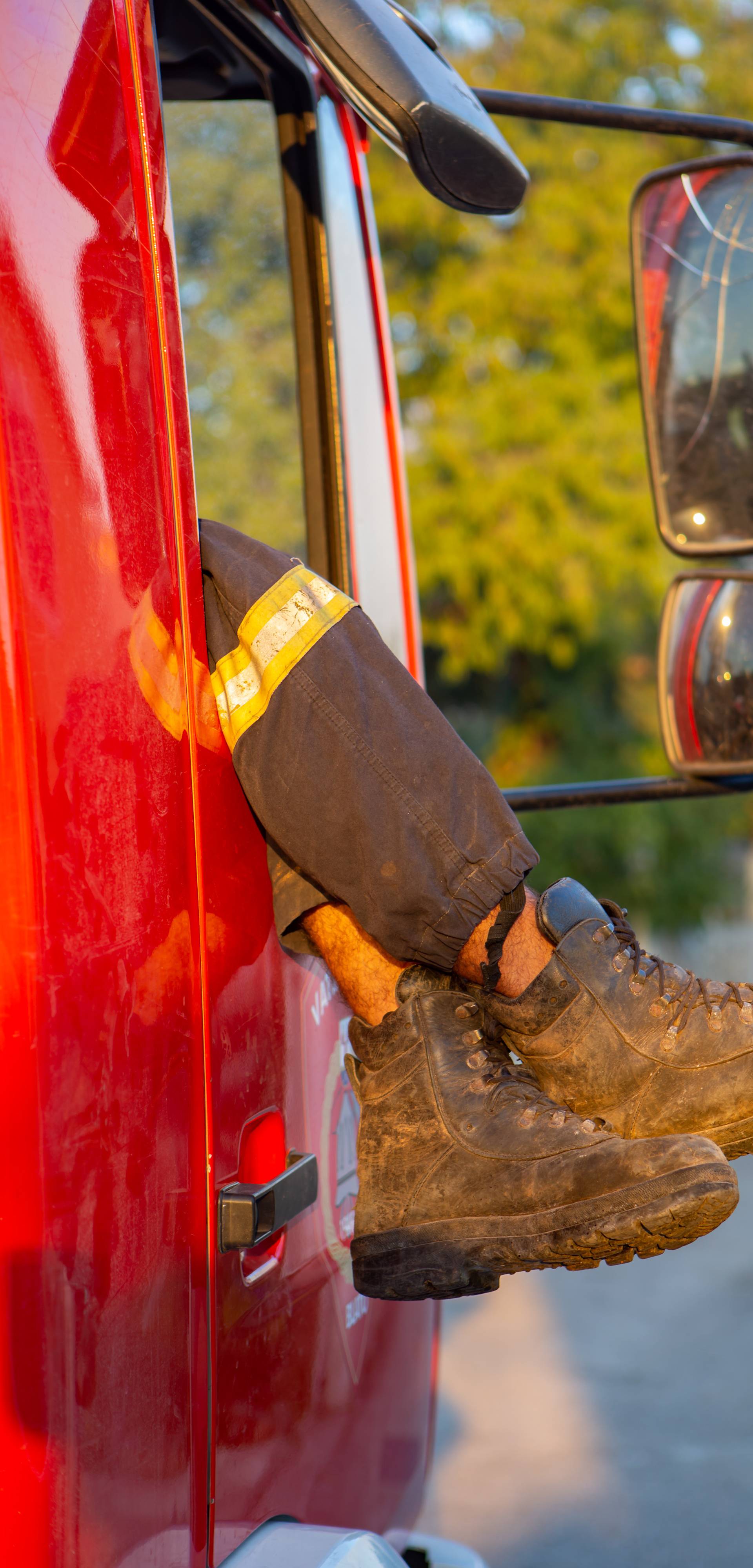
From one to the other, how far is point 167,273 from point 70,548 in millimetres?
318

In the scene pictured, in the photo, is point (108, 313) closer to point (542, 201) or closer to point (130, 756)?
point (130, 756)

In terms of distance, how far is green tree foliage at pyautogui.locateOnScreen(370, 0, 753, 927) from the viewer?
9.82 metres

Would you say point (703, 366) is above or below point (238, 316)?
below

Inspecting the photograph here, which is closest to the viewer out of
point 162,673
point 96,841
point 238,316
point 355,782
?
point 96,841

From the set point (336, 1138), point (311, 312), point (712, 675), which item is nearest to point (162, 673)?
point (336, 1138)

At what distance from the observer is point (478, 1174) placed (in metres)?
1.34

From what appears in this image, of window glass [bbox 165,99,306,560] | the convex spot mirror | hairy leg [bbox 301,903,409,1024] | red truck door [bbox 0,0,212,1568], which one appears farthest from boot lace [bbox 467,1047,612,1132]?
window glass [bbox 165,99,306,560]

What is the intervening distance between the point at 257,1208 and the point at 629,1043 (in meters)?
0.45

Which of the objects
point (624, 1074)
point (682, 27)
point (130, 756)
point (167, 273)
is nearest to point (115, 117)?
point (167, 273)

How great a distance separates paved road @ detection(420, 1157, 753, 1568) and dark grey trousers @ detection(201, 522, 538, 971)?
2.38m

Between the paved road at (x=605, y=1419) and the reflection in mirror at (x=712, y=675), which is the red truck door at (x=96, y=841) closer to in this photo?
the reflection in mirror at (x=712, y=675)

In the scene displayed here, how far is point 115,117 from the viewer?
3.79 feet

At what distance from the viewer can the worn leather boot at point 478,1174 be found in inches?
50.9

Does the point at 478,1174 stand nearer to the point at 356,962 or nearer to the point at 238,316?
the point at 356,962
